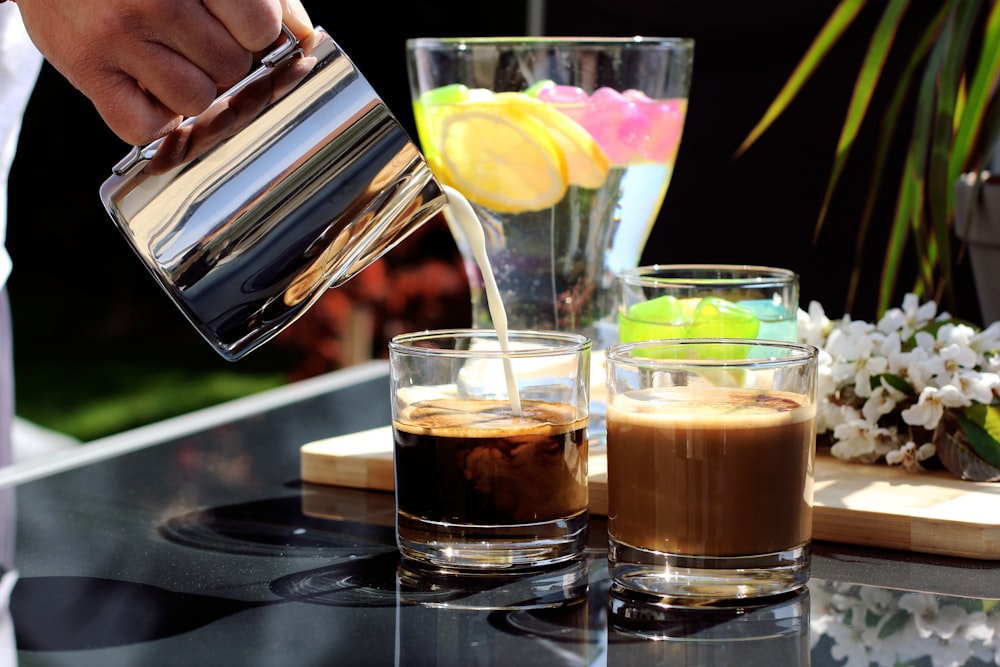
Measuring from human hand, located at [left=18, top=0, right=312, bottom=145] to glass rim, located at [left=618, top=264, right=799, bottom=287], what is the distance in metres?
0.38

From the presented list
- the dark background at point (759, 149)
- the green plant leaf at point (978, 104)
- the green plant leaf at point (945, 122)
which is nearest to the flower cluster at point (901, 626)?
the green plant leaf at point (945, 122)

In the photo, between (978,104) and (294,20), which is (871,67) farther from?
(294,20)

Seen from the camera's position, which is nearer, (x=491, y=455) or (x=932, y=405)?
(x=491, y=455)

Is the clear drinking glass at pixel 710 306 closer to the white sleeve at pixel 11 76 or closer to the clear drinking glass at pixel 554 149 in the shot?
the clear drinking glass at pixel 554 149

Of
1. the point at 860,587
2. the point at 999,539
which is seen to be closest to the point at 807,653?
the point at 860,587

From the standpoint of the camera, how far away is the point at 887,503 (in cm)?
93

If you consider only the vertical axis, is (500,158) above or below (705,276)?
above

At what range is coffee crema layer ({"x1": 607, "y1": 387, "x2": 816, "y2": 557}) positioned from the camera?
77cm

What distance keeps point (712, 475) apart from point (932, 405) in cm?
30

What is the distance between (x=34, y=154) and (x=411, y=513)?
4517 mm

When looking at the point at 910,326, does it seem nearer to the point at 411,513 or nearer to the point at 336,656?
the point at 411,513

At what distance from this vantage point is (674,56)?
1202 mm

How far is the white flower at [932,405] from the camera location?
3.22 ft

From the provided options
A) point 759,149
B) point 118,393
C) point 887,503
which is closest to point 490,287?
point 887,503
